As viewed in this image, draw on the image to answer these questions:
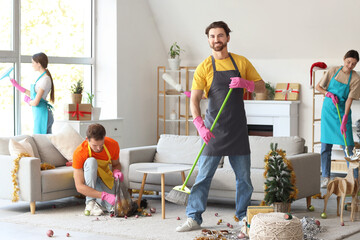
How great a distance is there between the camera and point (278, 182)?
4828 millimetres

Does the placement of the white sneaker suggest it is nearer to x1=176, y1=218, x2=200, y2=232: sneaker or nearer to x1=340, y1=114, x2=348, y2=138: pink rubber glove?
x1=176, y1=218, x2=200, y2=232: sneaker

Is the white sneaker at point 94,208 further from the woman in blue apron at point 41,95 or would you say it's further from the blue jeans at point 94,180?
the woman in blue apron at point 41,95

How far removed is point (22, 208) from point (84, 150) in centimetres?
84

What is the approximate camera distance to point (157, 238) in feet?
13.9

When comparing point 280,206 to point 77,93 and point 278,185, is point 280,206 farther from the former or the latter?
point 77,93

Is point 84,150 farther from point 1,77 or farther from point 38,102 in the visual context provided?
point 1,77

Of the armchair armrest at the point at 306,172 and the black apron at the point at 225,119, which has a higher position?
the black apron at the point at 225,119

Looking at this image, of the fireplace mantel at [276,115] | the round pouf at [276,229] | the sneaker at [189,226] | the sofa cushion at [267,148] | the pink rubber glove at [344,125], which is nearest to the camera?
the round pouf at [276,229]

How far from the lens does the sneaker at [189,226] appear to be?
445 cm

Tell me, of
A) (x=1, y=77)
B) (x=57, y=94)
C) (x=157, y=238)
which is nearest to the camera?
(x=157, y=238)

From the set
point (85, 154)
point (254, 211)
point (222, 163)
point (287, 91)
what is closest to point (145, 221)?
point (85, 154)

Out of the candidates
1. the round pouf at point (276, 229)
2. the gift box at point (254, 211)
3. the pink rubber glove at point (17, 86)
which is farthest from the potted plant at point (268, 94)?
the round pouf at point (276, 229)

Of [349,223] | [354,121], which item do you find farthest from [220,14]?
[349,223]

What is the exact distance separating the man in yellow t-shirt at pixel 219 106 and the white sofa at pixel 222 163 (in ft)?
2.29
